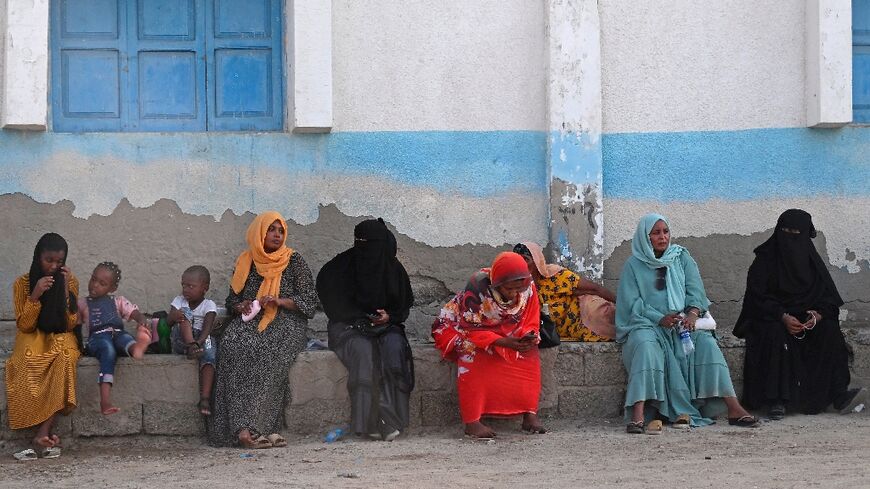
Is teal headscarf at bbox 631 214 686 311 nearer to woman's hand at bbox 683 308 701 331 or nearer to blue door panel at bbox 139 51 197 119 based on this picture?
woman's hand at bbox 683 308 701 331

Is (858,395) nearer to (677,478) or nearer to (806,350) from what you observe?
(806,350)

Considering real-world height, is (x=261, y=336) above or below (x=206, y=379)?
above

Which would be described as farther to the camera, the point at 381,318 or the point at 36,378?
the point at 381,318

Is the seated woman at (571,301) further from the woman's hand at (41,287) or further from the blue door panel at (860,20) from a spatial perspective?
the woman's hand at (41,287)

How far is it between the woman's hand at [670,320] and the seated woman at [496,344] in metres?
0.74

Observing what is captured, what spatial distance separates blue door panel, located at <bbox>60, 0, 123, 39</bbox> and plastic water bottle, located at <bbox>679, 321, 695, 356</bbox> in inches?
156

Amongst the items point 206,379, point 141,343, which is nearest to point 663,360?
point 206,379

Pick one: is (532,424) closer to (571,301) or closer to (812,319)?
(571,301)

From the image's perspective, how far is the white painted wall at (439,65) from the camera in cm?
835

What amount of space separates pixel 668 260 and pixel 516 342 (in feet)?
3.75

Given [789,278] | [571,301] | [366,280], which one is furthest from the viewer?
[571,301]

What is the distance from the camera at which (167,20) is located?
8.34 meters

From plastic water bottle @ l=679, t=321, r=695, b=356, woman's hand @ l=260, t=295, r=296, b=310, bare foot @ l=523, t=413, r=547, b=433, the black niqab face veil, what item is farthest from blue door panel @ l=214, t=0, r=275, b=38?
the black niqab face veil

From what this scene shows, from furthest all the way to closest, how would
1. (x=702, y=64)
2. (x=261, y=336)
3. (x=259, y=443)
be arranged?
(x=702, y=64) → (x=261, y=336) → (x=259, y=443)
